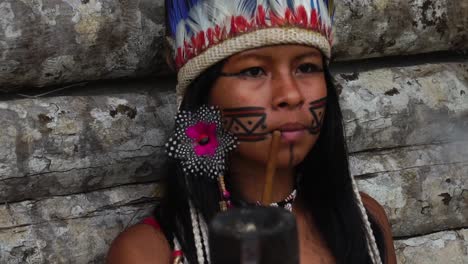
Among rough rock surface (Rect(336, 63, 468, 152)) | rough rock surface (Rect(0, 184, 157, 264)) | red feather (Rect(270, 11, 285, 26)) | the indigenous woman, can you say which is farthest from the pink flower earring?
rough rock surface (Rect(336, 63, 468, 152))

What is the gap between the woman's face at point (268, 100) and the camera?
179cm

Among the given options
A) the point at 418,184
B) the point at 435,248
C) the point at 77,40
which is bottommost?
the point at 435,248

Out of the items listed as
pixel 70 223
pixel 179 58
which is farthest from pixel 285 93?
pixel 70 223

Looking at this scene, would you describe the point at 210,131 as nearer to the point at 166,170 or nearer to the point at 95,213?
the point at 166,170

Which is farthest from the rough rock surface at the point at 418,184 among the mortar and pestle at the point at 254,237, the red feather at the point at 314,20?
the mortar and pestle at the point at 254,237

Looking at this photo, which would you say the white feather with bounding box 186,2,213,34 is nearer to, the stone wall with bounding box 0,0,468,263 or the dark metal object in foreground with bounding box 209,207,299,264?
the stone wall with bounding box 0,0,468,263

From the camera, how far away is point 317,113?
187 cm

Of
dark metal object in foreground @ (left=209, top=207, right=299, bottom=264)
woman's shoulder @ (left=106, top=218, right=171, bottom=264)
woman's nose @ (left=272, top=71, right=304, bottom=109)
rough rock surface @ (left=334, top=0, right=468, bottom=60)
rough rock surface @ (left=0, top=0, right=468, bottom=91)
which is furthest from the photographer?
rough rock surface @ (left=334, top=0, right=468, bottom=60)

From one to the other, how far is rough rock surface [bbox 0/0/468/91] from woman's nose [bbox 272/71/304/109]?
492mm

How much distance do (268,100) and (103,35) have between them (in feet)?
1.71

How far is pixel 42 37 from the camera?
2.02 meters

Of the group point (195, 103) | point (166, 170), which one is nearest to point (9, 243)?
point (166, 170)

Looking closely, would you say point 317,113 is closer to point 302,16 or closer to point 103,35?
point 302,16

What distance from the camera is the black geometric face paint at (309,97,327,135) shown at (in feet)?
6.09
